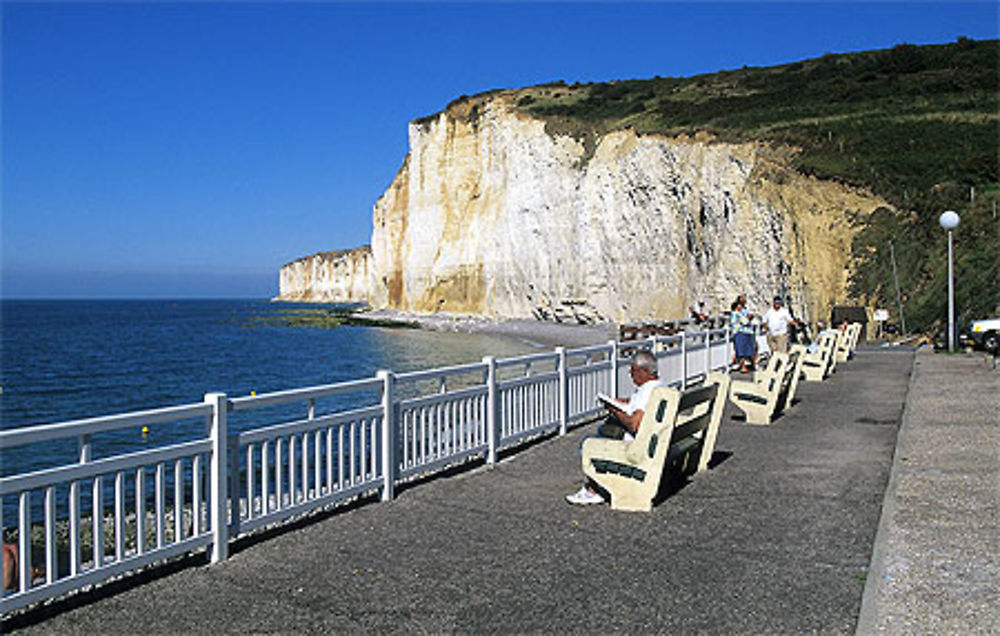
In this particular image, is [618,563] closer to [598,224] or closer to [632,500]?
[632,500]

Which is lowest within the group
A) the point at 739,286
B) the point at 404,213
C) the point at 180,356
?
A: the point at 180,356

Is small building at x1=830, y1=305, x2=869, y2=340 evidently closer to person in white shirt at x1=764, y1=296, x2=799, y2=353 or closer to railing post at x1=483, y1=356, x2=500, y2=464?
person in white shirt at x1=764, y1=296, x2=799, y2=353

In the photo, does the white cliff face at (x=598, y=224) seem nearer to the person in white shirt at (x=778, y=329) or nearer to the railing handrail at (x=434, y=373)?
the person in white shirt at (x=778, y=329)

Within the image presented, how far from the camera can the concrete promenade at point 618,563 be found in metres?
5.19

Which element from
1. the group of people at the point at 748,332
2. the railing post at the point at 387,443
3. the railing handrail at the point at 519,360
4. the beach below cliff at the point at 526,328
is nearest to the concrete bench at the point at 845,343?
the group of people at the point at 748,332

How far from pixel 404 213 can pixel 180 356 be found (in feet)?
115

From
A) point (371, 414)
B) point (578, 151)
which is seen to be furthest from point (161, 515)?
point (578, 151)

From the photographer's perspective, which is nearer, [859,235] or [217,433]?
[217,433]

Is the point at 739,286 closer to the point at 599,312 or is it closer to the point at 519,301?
the point at 599,312

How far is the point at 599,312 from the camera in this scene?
64.2m

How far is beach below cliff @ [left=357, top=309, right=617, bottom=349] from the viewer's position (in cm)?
5753

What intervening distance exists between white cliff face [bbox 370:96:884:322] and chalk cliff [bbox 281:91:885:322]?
0.32ft

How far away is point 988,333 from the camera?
26406mm

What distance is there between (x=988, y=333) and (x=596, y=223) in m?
37.6
